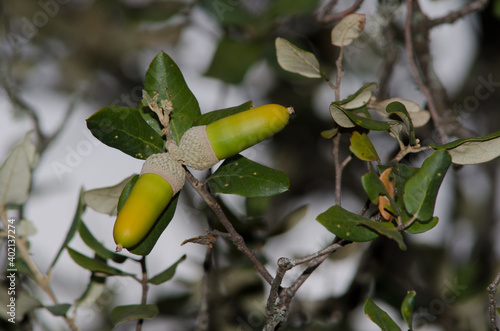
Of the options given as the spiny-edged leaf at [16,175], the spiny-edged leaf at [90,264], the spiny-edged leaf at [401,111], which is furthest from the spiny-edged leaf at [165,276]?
Result: the spiny-edged leaf at [401,111]

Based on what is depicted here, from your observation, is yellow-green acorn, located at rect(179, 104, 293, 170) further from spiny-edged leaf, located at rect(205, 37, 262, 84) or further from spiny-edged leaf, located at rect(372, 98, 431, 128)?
spiny-edged leaf, located at rect(205, 37, 262, 84)

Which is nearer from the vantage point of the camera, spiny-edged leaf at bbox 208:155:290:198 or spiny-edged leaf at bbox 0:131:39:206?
spiny-edged leaf at bbox 208:155:290:198

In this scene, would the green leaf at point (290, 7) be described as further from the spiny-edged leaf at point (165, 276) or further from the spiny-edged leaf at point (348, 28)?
the spiny-edged leaf at point (165, 276)

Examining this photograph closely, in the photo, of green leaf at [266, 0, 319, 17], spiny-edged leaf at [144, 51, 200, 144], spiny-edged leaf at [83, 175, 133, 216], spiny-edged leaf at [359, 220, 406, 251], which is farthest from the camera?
green leaf at [266, 0, 319, 17]

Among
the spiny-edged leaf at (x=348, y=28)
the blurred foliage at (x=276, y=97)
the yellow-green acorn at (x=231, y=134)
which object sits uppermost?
the spiny-edged leaf at (x=348, y=28)

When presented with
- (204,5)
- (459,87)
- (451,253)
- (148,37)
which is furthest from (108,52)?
(451,253)

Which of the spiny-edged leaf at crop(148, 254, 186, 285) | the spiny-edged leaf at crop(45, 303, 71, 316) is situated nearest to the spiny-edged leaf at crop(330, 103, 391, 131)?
the spiny-edged leaf at crop(148, 254, 186, 285)

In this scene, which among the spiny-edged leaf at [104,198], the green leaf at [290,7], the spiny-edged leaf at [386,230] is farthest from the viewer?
the green leaf at [290,7]
